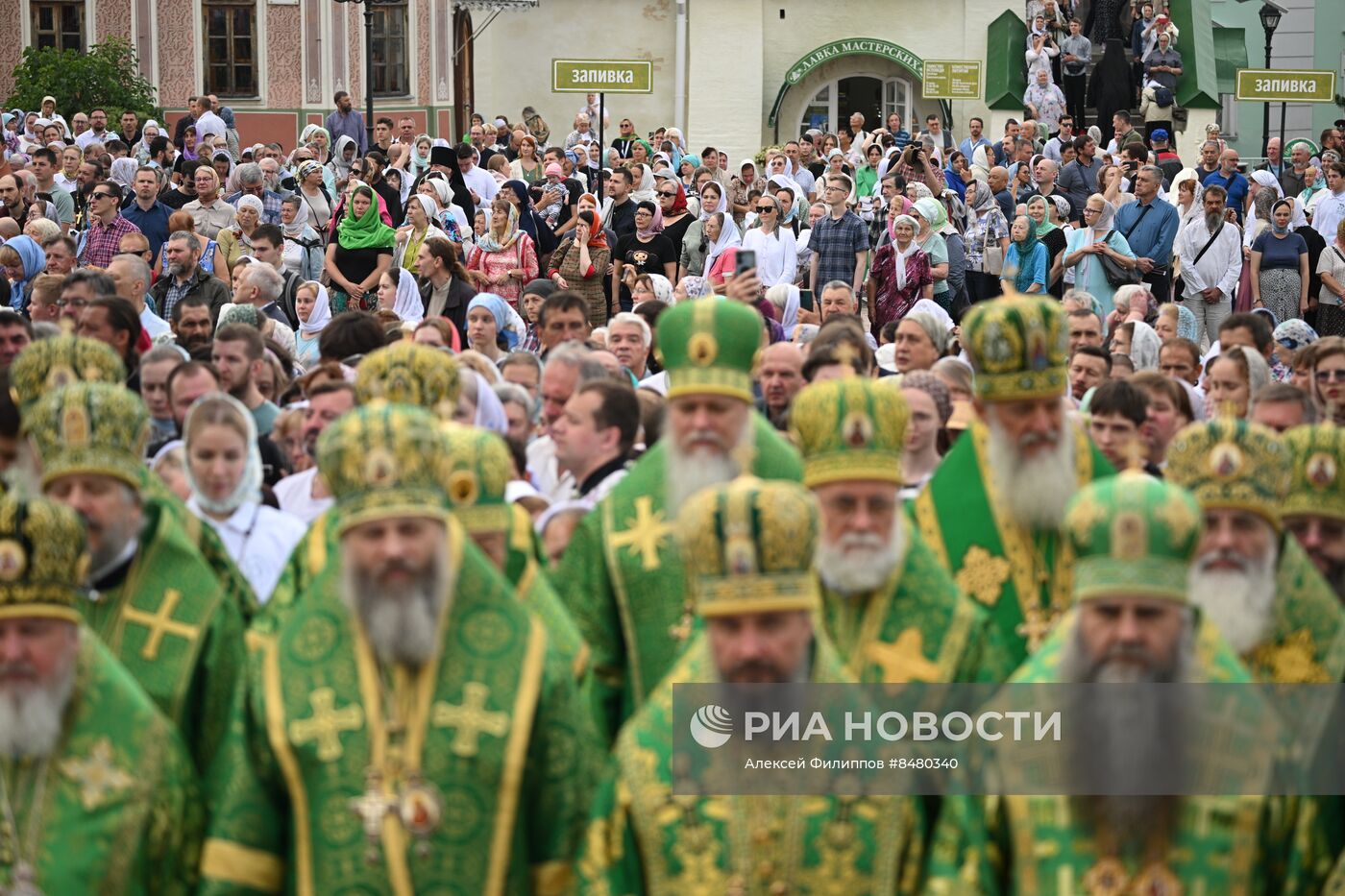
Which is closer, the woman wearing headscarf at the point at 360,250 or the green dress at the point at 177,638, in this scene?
the green dress at the point at 177,638

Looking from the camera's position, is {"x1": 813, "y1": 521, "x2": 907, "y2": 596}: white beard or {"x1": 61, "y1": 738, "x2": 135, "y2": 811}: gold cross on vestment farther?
{"x1": 813, "y1": 521, "x2": 907, "y2": 596}: white beard

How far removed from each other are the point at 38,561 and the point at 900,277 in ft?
38.2

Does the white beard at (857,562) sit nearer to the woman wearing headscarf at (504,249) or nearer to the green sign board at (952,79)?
the woman wearing headscarf at (504,249)

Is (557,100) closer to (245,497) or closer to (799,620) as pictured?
(245,497)

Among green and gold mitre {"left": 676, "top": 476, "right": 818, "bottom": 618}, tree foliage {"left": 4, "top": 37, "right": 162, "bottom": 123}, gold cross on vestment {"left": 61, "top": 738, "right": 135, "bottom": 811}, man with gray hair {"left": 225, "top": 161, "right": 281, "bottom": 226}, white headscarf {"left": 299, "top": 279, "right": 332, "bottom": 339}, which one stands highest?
tree foliage {"left": 4, "top": 37, "right": 162, "bottom": 123}

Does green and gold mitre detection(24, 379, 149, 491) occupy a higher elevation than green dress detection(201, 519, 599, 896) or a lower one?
higher

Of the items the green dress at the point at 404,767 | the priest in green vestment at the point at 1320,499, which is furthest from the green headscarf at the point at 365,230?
the green dress at the point at 404,767

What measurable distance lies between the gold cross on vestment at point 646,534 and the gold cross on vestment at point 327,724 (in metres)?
1.45

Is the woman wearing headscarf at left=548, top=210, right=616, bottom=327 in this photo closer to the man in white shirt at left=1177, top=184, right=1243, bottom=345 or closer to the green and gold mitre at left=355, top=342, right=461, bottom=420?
the man in white shirt at left=1177, top=184, right=1243, bottom=345

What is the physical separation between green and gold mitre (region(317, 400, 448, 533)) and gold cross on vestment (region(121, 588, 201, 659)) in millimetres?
961

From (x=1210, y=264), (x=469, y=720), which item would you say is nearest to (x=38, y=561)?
(x=469, y=720)

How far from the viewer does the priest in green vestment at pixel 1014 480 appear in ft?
20.6

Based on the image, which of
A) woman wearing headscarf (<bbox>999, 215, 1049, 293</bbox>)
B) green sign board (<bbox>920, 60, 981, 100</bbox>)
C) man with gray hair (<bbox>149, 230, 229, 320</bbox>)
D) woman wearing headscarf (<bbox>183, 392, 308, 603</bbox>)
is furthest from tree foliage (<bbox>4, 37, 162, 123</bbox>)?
woman wearing headscarf (<bbox>183, 392, 308, 603</bbox>)

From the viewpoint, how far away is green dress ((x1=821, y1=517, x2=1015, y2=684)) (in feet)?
17.7
